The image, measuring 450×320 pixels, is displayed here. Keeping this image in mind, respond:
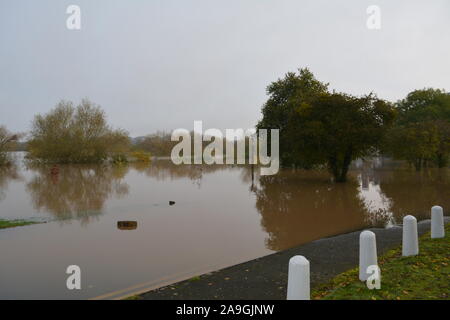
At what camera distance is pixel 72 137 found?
6338 centimetres

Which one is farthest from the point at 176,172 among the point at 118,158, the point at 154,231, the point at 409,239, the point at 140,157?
the point at 409,239

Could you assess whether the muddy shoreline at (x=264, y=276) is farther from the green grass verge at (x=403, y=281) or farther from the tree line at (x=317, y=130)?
the tree line at (x=317, y=130)

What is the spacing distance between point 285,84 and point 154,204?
97.3ft

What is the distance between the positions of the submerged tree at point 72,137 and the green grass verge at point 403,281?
64480 mm

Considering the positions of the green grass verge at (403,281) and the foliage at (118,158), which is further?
the foliage at (118,158)

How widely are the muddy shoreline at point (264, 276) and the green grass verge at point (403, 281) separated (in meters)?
0.50

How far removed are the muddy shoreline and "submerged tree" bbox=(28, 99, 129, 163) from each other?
62.5 m

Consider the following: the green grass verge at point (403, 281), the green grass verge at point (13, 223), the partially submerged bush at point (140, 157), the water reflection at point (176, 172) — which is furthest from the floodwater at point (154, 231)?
the partially submerged bush at point (140, 157)

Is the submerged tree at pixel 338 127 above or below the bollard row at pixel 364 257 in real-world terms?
above

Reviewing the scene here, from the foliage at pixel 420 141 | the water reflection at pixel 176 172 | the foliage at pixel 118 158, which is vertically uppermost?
the foliage at pixel 420 141

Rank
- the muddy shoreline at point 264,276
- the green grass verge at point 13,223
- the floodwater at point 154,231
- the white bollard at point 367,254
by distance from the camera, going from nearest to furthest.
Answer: the muddy shoreline at point 264,276 < the white bollard at point 367,254 < the floodwater at point 154,231 < the green grass verge at point 13,223

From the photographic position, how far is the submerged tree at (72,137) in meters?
63.2

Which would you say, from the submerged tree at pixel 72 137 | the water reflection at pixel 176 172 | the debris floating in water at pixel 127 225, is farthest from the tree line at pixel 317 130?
the debris floating in water at pixel 127 225

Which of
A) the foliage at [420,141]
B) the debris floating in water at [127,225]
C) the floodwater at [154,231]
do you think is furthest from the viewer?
the foliage at [420,141]
